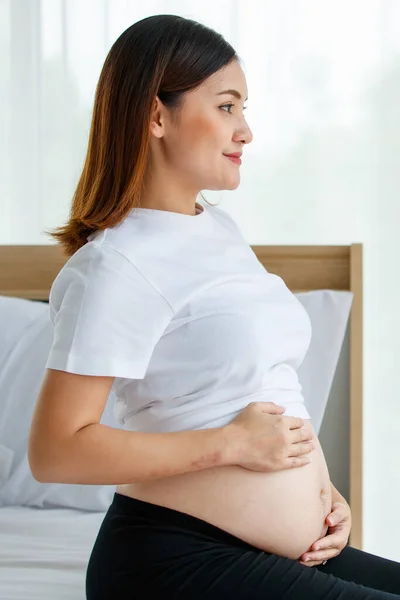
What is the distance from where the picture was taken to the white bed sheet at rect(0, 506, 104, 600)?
141 cm

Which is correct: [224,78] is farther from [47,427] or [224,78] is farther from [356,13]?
[356,13]

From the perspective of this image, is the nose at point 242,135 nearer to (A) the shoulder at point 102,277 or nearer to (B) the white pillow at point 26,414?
(A) the shoulder at point 102,277

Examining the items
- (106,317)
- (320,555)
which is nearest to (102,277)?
(106,317)

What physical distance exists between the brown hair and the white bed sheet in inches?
23.3

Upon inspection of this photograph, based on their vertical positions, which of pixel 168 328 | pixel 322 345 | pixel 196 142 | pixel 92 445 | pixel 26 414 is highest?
pixel 196 142

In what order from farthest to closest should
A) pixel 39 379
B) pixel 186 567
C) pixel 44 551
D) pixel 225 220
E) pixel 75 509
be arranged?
1. pixel 39 379
2. pixel 75 509
3. pixel 44 551
4. pixel 225 220
5. pixel 186 567

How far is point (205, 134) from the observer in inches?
50.5

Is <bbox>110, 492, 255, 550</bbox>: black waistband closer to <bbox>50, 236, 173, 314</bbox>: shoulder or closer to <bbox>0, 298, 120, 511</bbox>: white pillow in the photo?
<bbox>50, 236, 173, 314</bbox>: shoulder

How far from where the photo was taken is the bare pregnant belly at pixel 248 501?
1.14m

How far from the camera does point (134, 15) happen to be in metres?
2.46

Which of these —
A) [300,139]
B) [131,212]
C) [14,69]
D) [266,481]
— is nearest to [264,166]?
[300,139]

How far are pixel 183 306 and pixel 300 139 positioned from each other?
137cm

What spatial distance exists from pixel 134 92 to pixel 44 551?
34.8 inches

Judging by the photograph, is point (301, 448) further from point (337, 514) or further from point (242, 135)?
point (242, 135)
